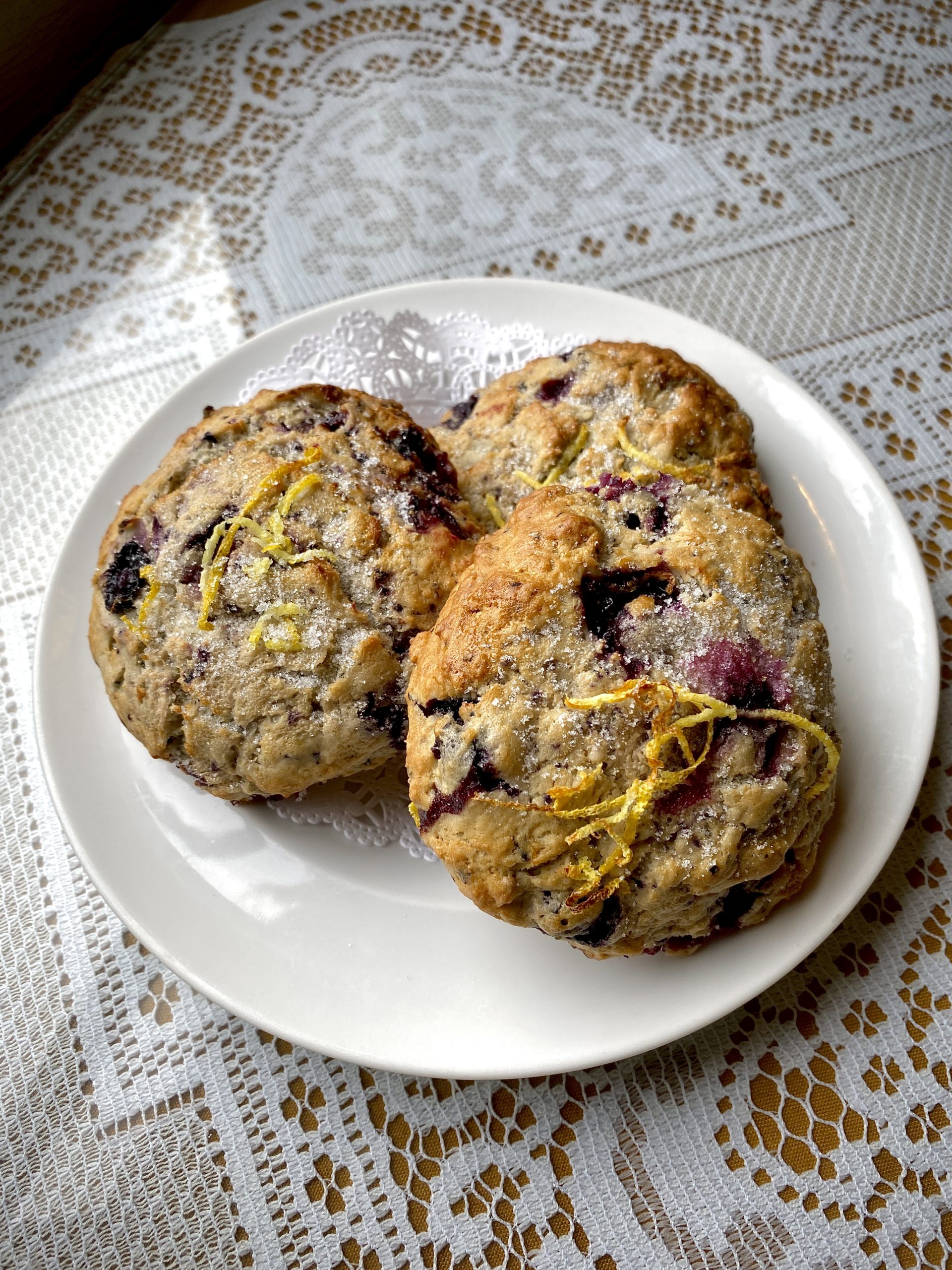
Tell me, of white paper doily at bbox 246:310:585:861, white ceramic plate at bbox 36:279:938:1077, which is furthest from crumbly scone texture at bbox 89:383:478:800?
white paper doily at bbox 246:310:585:861

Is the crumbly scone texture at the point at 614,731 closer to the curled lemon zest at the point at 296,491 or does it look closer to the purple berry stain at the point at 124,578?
the curled lemon zest at the point at 296,491

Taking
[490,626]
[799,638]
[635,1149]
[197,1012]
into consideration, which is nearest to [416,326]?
[490,626]

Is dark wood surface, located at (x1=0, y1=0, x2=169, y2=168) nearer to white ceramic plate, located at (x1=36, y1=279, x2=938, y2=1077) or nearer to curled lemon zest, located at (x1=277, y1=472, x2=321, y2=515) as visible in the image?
white ceramic plate, located at (x1=36, y1=279, x2=938, y2=1077)

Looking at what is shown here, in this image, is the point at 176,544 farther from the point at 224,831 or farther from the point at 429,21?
the point at 429,21

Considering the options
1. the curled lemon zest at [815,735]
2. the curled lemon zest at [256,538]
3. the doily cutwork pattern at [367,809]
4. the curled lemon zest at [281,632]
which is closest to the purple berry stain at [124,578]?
the curled lemon zest at [256,538]

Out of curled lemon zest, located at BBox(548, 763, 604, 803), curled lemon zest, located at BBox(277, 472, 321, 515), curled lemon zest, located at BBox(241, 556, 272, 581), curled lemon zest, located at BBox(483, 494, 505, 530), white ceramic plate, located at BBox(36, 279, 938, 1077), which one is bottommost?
white ceramic plate, located at BBox(36, 279, 938, 1077)

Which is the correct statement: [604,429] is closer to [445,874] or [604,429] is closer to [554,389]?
[554,389]

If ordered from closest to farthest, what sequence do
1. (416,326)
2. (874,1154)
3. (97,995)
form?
(874,1154) → (97,995) → (416,326)
